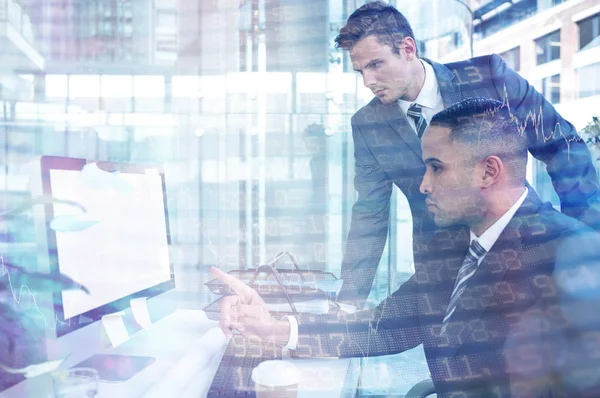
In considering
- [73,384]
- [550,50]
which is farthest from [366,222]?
[73,384]

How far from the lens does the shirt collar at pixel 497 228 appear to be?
89cm

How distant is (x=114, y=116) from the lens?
72.6 inches

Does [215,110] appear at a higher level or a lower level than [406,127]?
higher

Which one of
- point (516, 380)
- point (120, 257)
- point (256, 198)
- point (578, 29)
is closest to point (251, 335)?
point (120, 257)

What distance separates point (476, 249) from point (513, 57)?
0.52m

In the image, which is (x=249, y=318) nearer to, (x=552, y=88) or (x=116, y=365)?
(x=116, y=365)

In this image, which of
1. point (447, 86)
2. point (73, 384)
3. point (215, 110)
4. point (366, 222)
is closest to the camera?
point (73, 384)

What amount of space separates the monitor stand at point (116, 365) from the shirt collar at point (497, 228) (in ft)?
2.15

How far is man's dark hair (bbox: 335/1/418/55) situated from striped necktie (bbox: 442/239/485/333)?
1.65ft

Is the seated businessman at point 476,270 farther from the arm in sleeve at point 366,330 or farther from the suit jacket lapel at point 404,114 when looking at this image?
the suit jacket lapel at point 404,114

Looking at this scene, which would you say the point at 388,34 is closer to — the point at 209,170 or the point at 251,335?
the point at 251,335

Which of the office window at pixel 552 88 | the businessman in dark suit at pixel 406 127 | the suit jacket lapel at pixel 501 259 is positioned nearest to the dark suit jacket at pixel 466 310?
the suit jacket lapel at pixel 501 259

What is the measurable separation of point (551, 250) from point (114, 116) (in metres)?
1.60

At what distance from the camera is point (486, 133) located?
87 cm
